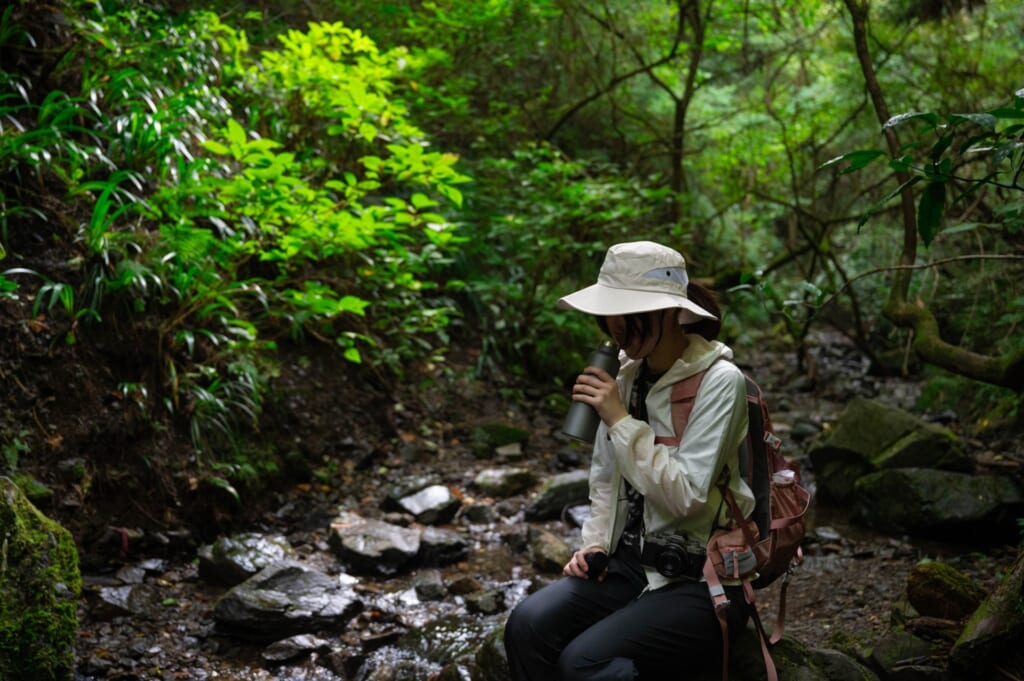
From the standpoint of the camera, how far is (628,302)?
2434mm

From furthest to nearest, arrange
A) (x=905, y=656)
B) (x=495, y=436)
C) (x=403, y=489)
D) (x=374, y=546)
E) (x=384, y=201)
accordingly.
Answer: (x=495, y=436), (x=384, y=201), (x=403, y=489), (x=374, y=546), (x=905, y=656)

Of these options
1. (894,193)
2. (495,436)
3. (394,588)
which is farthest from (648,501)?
(495,436)

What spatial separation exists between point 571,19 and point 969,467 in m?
7.42

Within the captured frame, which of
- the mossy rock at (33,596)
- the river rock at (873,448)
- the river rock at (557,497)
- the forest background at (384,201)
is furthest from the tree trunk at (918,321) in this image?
the mossy rock at (33,596)

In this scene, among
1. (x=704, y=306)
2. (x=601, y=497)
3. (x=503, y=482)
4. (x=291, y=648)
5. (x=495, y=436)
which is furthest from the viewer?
(x=495, y=436)

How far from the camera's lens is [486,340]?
8.55 m

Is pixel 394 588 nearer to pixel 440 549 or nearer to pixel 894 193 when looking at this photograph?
pixel 440 549

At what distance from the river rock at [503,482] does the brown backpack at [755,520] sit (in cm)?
378

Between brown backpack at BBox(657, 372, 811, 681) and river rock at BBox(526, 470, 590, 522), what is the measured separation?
3.34 m

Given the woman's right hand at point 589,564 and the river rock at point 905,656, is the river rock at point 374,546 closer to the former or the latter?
the woman's right hand at point 589,564

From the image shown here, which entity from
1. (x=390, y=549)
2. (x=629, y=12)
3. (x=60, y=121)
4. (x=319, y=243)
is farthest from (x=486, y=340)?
(x=629, y=12)

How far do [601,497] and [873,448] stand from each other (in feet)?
14.1

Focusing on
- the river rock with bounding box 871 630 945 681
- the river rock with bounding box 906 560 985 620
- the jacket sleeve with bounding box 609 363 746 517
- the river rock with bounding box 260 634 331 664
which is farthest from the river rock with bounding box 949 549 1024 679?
the river rock with bounding box 260 634 331 664

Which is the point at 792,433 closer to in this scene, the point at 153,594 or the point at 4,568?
the point at 153,594
